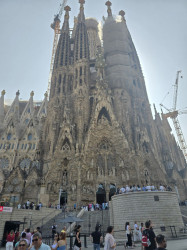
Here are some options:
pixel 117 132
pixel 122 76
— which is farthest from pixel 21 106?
pixel 117 132

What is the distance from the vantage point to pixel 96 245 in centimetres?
683

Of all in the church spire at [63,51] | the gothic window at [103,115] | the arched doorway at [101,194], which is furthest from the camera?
the church spire at [63,51]

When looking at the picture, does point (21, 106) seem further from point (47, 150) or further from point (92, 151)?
point (92, 151)

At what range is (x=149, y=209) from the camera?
15.8m

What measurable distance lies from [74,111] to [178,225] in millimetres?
25215

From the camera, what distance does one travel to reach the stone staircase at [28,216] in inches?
673

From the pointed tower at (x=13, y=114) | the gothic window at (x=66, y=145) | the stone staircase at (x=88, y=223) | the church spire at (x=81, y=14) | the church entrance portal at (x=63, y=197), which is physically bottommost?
the stone staircase at (x=88, y=223)

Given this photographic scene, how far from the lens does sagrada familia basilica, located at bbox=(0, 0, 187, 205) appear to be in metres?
29.0

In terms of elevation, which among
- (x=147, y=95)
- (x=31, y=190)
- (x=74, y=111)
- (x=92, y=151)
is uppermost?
(x=147, y=95)

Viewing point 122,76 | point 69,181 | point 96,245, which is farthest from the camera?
point 122,76

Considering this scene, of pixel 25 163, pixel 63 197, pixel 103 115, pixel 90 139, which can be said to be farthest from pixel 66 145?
pixel 25 163

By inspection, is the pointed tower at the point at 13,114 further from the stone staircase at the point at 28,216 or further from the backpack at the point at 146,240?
the backpack at the point at 146,240

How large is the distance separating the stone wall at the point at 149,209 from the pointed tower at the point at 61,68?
88.9 feet

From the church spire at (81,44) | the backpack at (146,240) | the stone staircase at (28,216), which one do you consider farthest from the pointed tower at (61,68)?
the backpack at (146,240)
